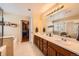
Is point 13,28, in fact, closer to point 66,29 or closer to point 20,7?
point 20,7

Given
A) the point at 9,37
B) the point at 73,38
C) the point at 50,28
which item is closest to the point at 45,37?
the point at 50,28

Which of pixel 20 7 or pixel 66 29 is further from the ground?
pixel 20 7

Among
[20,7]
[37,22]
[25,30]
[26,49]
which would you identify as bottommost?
[26,49]

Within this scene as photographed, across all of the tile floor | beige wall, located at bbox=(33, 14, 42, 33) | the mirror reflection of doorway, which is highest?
beige wall, located at bbox=(33, 14, 42, 33)

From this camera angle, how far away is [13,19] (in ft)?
8.43

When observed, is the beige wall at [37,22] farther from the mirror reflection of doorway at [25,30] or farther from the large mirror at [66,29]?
the large mirror at [66,29]

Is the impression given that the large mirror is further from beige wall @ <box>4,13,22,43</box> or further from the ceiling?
beige wall @ <box>4,13,22,43</box>

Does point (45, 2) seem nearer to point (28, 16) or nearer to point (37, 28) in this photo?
point (28, 16)

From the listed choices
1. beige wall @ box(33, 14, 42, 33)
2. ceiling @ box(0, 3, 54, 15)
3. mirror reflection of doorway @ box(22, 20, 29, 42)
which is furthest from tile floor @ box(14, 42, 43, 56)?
ceiling @ box(0, 3, 54, 15)

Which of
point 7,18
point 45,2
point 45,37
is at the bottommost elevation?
point 45,37

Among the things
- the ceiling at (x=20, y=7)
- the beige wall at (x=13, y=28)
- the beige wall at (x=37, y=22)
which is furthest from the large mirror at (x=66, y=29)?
the beige wall at (x=13, y=28)

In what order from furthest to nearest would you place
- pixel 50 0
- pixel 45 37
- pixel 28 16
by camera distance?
pixel 45 37 → pixel 28 16 → pixel 50 0

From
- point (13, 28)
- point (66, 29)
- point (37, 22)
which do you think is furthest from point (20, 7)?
point (66, 29)

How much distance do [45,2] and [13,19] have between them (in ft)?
2.40
